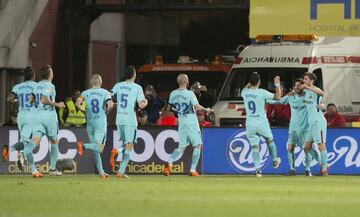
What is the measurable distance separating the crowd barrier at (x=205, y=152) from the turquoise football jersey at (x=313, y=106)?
1.39 metres

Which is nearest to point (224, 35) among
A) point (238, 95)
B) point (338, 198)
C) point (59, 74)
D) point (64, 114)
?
point (59, 74)

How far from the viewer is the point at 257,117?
2675 centimetres

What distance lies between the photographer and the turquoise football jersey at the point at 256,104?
26.7 m

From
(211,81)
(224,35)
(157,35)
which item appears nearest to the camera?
(211,81)

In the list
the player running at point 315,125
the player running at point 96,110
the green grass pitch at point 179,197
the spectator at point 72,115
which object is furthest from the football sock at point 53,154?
the spectator at point 72,115

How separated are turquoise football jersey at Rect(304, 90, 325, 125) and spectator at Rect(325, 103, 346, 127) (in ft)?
9.66

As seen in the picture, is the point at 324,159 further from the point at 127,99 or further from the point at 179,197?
the point at 179,197

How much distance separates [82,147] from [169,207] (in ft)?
28.9

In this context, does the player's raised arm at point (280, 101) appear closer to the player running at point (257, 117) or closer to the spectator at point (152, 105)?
the player running at point (257, 117)

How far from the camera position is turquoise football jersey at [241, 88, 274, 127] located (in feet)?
87.5

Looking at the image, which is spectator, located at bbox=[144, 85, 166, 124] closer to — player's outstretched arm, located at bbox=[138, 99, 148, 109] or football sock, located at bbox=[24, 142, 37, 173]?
player's outstretched arm, located at bbox=[138, 99, 148, 109]

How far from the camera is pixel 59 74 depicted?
4500 centimetres

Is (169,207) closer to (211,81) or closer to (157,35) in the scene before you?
(211,81)

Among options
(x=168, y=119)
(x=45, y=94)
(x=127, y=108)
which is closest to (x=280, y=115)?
(x=168, y=119)
